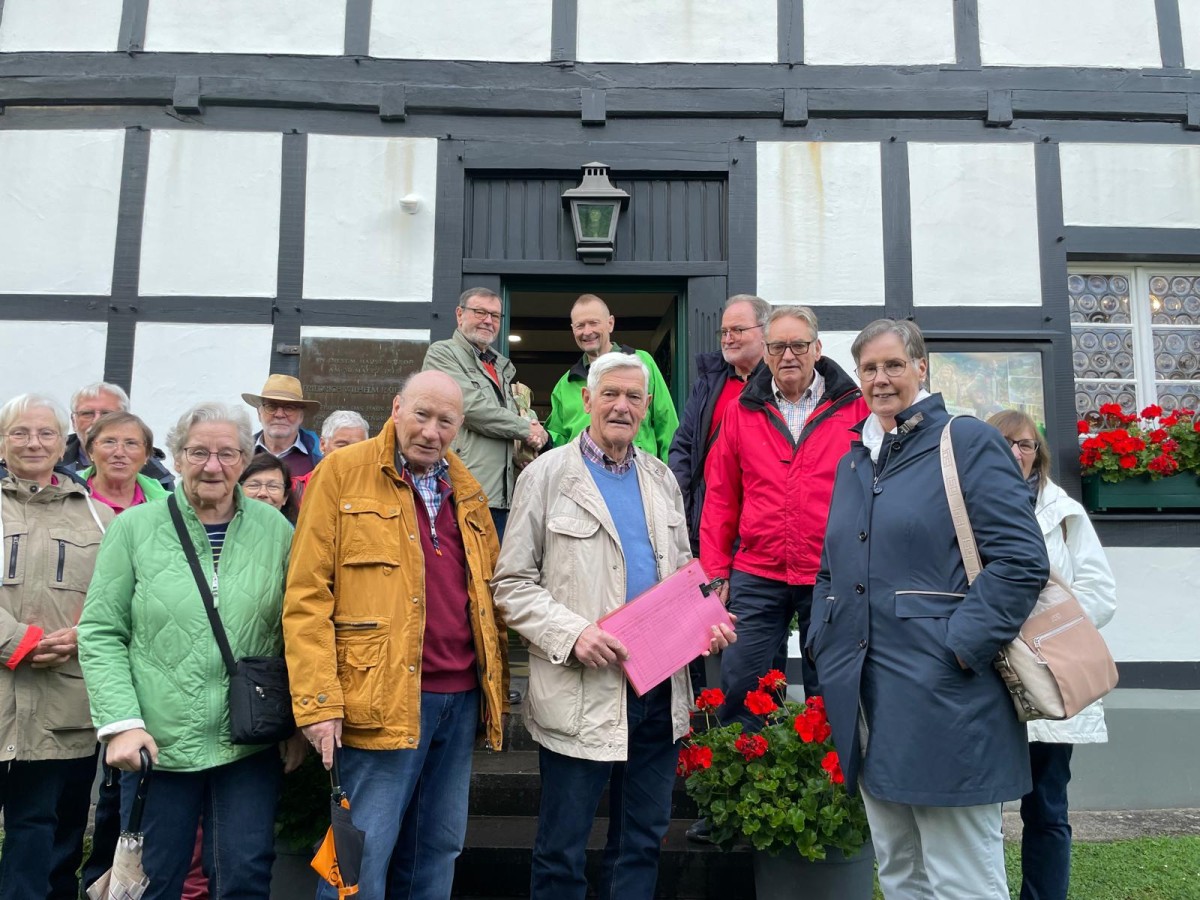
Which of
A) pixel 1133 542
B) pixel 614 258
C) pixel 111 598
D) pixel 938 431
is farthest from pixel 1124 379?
pixel 111 598

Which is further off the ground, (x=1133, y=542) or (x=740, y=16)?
(x=740, y=16)

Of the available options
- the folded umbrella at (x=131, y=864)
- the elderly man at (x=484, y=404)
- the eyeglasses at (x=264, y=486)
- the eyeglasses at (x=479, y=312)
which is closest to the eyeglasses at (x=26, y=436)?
the eyeglasses at (x=264, y=486)

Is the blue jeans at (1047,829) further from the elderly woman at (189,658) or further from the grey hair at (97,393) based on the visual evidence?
the grey hair at (97,393)

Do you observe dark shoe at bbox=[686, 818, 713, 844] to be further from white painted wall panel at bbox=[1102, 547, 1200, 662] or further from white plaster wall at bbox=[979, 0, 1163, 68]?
white plaster wall at bbox=[979, 0, 1163, 68]

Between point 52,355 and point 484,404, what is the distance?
9.43 ft

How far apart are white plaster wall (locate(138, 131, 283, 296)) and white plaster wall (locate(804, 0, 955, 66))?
3.40m

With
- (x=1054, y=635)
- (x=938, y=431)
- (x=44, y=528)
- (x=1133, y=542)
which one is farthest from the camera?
(x=1133, y=542)

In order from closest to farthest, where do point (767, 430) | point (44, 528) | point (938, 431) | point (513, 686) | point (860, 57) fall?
point (938, 431), point (44, 528), point (767, 430), point (513, 686), point (860, 57)

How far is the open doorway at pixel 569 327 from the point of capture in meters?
5.81

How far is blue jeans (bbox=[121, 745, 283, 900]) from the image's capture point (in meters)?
2.36

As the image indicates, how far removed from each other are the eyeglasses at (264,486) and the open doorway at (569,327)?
2468 millimetres

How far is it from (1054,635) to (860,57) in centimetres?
459

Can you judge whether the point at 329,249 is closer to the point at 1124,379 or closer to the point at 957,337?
the point at 957,337

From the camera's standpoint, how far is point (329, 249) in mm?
5570
